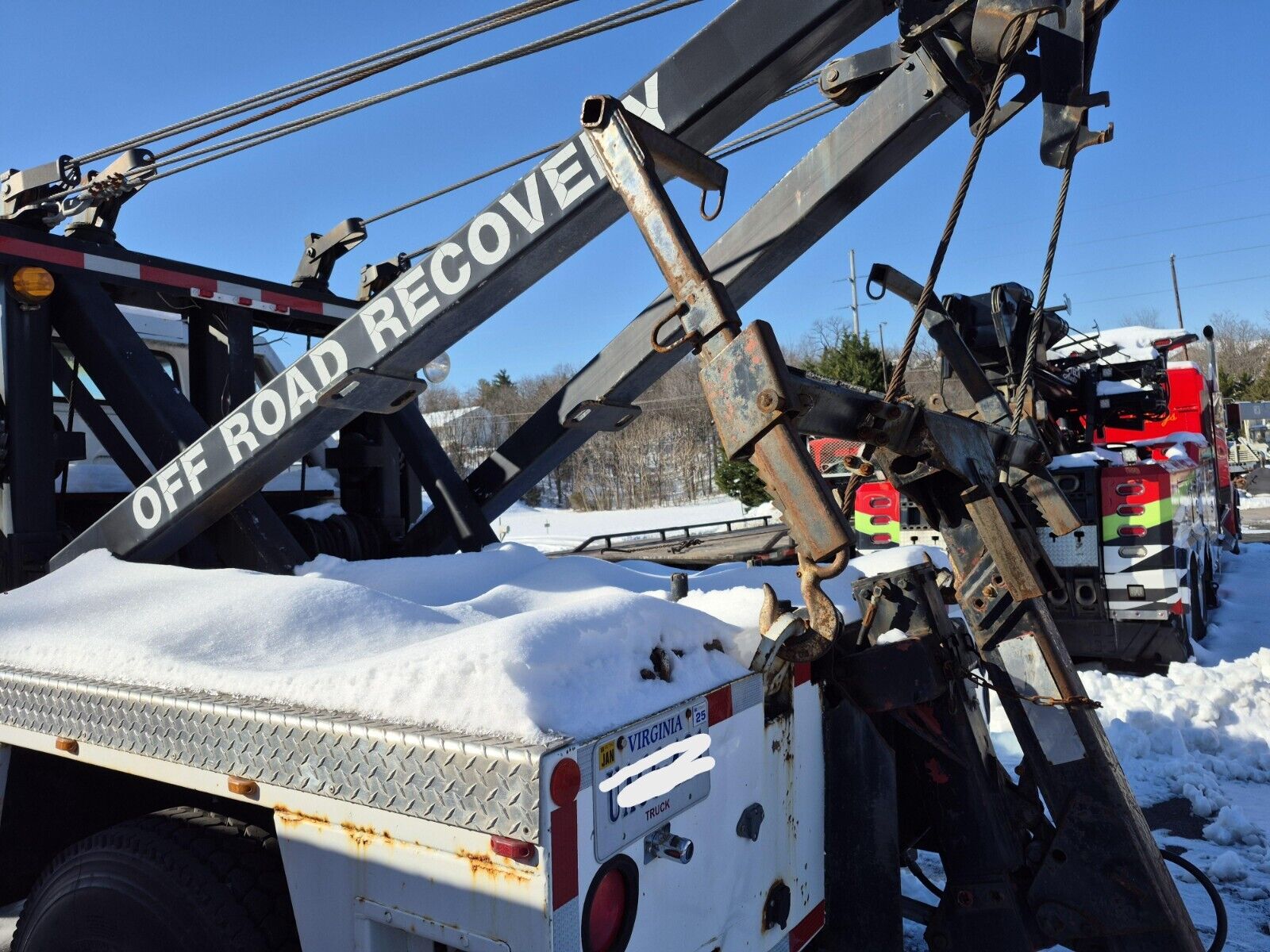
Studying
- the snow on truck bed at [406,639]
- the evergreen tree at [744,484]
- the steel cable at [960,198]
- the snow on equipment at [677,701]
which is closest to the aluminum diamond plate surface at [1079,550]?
the snow on equipment at [677,701]

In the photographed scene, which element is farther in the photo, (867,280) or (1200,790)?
(1200,790)

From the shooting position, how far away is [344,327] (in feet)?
10.3

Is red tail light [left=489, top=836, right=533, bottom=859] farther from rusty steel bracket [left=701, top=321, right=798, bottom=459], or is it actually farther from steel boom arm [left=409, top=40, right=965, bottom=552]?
steel boom arm [left=409, top=40, right=965, bottom=552]

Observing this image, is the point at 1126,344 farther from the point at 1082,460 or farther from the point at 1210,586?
the point at 1082,460

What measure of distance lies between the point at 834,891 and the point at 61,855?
6.38 feet

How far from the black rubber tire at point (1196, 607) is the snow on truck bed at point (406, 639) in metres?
Answer: 5.90

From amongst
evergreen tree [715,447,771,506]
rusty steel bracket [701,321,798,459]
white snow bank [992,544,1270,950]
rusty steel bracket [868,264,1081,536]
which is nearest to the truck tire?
rusty steel bracket [701,321,798,459]

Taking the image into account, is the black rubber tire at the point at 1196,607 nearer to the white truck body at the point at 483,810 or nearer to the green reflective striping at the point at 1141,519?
the green reflective striping at the point at 1141,519

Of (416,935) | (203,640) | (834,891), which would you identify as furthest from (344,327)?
(834,891)

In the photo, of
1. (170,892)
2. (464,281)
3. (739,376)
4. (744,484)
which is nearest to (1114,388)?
(464,281)

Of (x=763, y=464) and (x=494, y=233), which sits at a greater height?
(x=494, y=233)

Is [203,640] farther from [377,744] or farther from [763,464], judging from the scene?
[763,464]

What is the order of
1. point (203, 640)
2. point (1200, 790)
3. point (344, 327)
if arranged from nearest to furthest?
point (203, 640)
point (344, 327)
point (1200, 790)

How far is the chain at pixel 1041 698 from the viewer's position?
2.40m
